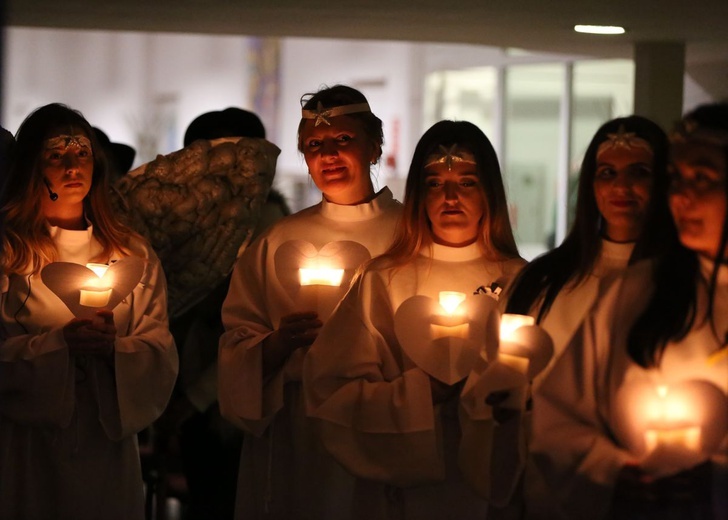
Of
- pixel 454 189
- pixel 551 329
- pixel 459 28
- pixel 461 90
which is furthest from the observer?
pixel 461 90

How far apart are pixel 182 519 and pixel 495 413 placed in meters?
3.82

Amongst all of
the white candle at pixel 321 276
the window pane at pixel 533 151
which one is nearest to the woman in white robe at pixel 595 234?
the white candle at pixel 321 276

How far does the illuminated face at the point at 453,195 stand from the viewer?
4.37 metres

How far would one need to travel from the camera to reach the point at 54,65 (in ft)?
64.6

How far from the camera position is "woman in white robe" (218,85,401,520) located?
4.86 meters

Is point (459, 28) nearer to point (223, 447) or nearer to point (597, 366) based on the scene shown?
→ point (223, 447)

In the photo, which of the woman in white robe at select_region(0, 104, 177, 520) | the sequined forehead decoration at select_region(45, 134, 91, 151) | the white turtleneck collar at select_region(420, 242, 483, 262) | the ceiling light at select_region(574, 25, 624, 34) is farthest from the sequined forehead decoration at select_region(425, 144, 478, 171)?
the ceiling light at select_region(574, 25, 624, 34)

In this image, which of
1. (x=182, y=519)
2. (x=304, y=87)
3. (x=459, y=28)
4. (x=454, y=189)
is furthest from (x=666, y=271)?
(x=304, y=87)

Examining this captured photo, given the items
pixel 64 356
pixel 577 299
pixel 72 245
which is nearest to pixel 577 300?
pixel 577 299

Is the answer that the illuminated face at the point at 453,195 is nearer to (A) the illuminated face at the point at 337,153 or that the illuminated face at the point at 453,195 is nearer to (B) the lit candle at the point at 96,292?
(A) the illuminated face at the point at 337,153

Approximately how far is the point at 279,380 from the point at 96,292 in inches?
34.2

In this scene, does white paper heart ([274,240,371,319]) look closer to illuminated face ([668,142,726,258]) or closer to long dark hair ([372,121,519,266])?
long dark hair ([372,121,519,266])

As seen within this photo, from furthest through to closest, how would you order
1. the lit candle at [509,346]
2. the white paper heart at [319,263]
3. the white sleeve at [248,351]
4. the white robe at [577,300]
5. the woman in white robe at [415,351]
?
the white sleeve at [248,351]
the white paper heart at [319,263]
the woman in white robe at [415,351]
the white robe at [577,300]
the lit candle at [509,346]

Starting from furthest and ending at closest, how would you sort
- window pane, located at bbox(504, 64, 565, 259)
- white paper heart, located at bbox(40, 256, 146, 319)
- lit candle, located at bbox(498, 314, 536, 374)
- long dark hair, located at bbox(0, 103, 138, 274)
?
window pane, located at bbox(504, 64, 565, 259), long dark hair, located at bbox(0, 103, 138, 274), white paper heart, located at bbox(40, 256, 146, 319), lit candle, located at bbox(498, 314, 536, 374)
